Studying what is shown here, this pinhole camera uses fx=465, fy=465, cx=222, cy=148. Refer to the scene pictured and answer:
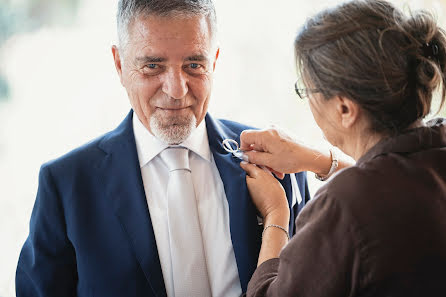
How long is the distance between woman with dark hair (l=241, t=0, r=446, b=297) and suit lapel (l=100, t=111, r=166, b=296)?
35 cm

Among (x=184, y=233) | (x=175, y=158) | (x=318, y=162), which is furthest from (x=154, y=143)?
(x=318, y=162)

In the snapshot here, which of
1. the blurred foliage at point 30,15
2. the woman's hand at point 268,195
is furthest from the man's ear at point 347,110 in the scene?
the blurred foliage at point 30,15

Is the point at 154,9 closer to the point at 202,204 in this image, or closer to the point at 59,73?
the point at 202,204

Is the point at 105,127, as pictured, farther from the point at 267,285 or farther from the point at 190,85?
the point at 267,285

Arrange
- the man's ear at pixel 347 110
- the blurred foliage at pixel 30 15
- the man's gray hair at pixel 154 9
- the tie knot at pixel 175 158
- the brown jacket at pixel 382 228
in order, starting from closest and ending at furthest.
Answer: the brown jacket at pixel 382 228
the man's ear at pixel 347 110
the man's gray hair at pixel 154 9
the tie knot at pixel 175 158
the blurred foliage at pixel 30 15

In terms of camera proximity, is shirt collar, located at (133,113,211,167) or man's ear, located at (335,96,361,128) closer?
man's ear, located at (335,96,361,128)

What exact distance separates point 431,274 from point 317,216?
10.4 inches

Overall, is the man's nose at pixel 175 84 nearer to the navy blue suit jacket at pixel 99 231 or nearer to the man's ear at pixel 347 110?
the navy blue suit jacket at pixel 99 231

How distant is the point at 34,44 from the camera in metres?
1.95

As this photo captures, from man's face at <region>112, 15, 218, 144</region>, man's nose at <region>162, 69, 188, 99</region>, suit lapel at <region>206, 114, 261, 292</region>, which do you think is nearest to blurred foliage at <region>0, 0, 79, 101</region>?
man's face at <region>112, 15, 218, 144</region>

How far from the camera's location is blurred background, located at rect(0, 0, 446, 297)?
1951mm

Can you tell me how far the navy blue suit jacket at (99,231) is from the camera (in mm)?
1409

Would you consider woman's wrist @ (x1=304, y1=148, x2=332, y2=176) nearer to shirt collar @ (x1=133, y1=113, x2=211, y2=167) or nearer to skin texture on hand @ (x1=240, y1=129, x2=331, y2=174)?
skin texture on hand @ (x1=240, y1=129, x2=331, y2=174)

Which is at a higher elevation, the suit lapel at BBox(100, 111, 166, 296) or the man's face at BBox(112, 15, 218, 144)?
the man's face at BBox(112, 15, 218, 144)
